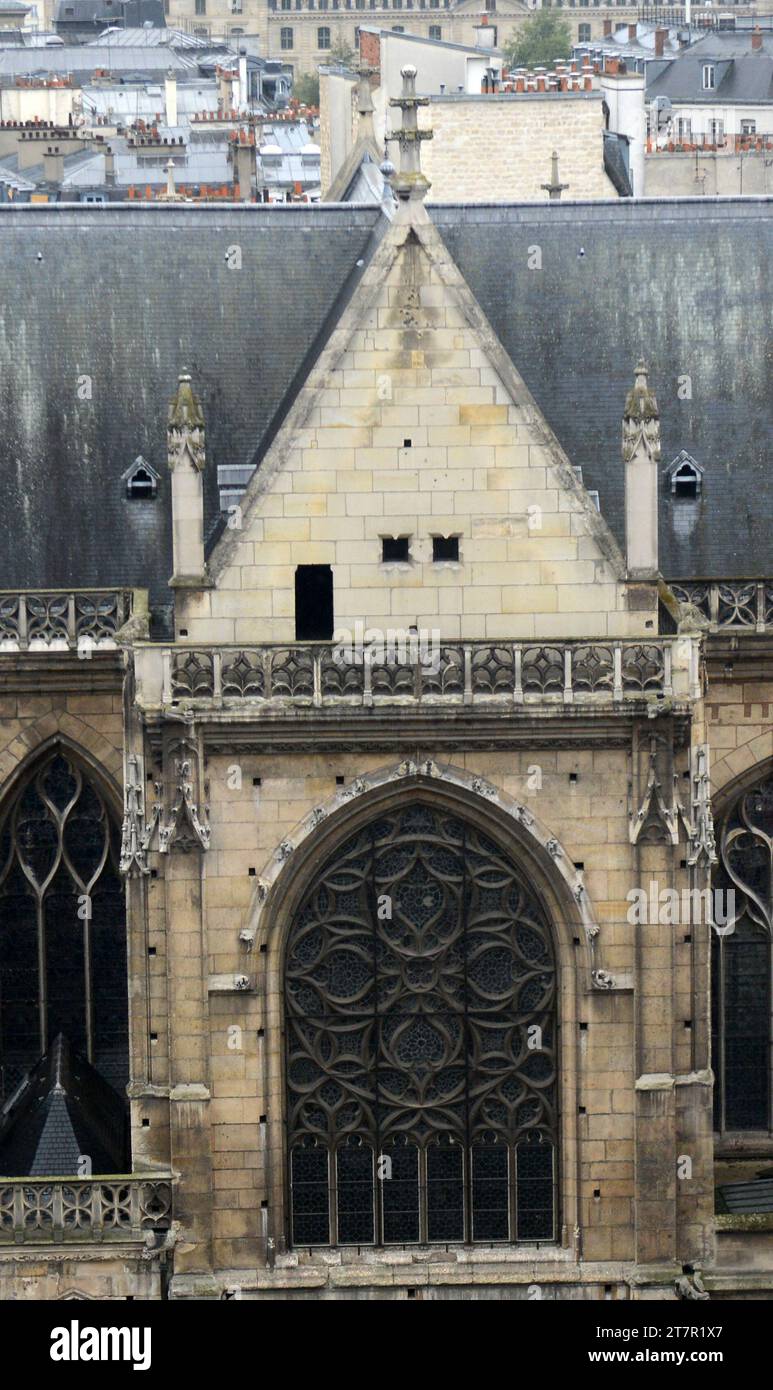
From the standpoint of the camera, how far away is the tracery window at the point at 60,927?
2148 inches

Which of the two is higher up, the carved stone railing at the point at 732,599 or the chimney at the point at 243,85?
the chimney at the point at 243,85

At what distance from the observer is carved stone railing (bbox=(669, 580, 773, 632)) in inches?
2121

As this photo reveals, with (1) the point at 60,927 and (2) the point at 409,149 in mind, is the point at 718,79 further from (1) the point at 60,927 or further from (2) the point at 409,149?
(2) the point at 409,149

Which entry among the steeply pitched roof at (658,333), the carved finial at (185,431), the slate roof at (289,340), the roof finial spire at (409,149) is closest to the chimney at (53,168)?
the slate roof at (289,340)

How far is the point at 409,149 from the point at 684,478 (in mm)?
8789

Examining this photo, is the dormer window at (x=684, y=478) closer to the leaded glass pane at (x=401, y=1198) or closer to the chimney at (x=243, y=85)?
the leaded glass pane at (x=401, y=1198)

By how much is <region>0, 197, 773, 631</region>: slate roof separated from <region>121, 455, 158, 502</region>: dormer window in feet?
0.43

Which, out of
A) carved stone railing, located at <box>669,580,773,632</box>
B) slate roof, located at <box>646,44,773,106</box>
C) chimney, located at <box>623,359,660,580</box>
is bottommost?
carved stone railing, located at <box>669,580,773,632</box>

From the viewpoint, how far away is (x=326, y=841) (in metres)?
50.0

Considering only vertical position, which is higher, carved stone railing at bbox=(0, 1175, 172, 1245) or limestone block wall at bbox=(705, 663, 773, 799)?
limestone block wall at bbox=(705, 663, 773, 799)

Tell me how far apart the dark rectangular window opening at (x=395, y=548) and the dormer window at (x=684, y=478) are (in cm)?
706

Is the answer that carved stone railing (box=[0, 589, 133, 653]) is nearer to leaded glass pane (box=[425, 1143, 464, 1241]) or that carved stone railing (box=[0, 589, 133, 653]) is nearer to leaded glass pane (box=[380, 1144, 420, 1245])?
leaded glass pane (box=[380, 1144, 420, 1245])

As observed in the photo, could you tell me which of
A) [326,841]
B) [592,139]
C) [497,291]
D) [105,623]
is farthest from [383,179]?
[592,139]

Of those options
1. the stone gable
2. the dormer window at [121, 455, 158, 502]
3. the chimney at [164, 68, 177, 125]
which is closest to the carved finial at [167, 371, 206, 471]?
the stone gable
